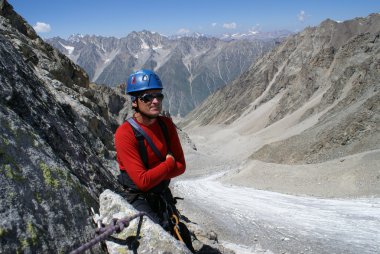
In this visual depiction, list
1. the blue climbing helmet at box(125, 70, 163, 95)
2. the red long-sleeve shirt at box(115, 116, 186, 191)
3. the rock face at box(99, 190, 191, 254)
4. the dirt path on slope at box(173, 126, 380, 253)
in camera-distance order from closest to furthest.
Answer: the rock face at box(99, 190, 191, 254), the red long-sleeve shirt at box(115, 116, 186, 191), the blue climbing helmet at box(125, 70, 163, 95), the dirt path on slope at box(173, 126, 380, 253)

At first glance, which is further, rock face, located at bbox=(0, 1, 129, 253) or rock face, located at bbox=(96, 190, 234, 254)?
rock face, located at bbox=(96, 190, 234, 254)

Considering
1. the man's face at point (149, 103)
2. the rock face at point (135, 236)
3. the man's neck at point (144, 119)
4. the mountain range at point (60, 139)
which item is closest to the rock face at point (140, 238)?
the rock face at point (135, 236)

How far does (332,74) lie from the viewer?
309 feet

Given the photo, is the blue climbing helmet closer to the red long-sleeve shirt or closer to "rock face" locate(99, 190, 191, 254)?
the red long-sleeve shirt

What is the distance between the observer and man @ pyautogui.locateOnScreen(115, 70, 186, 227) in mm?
5531

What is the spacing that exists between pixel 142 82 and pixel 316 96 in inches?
3770

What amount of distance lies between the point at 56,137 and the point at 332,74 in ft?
314

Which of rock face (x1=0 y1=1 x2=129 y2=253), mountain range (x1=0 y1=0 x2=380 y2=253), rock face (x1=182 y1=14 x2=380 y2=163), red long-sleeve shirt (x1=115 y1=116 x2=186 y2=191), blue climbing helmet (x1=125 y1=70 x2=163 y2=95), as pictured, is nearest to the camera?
rock face (x1=0 y1=1 x2=129 y2=253)

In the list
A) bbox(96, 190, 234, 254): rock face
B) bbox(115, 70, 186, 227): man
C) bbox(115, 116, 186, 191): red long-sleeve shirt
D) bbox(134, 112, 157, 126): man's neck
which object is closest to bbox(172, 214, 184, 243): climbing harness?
bbox(115, 70, 186, 227): man

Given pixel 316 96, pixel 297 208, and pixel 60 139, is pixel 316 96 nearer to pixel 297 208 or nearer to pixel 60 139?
pixel 297 208

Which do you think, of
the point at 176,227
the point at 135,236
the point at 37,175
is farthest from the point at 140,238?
the point at 37,175

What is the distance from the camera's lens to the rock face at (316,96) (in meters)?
40.7

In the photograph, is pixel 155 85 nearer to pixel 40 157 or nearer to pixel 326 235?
pixel 40 157

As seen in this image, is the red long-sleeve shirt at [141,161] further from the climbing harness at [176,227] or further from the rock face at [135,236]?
the climbing harness at [176,227]
